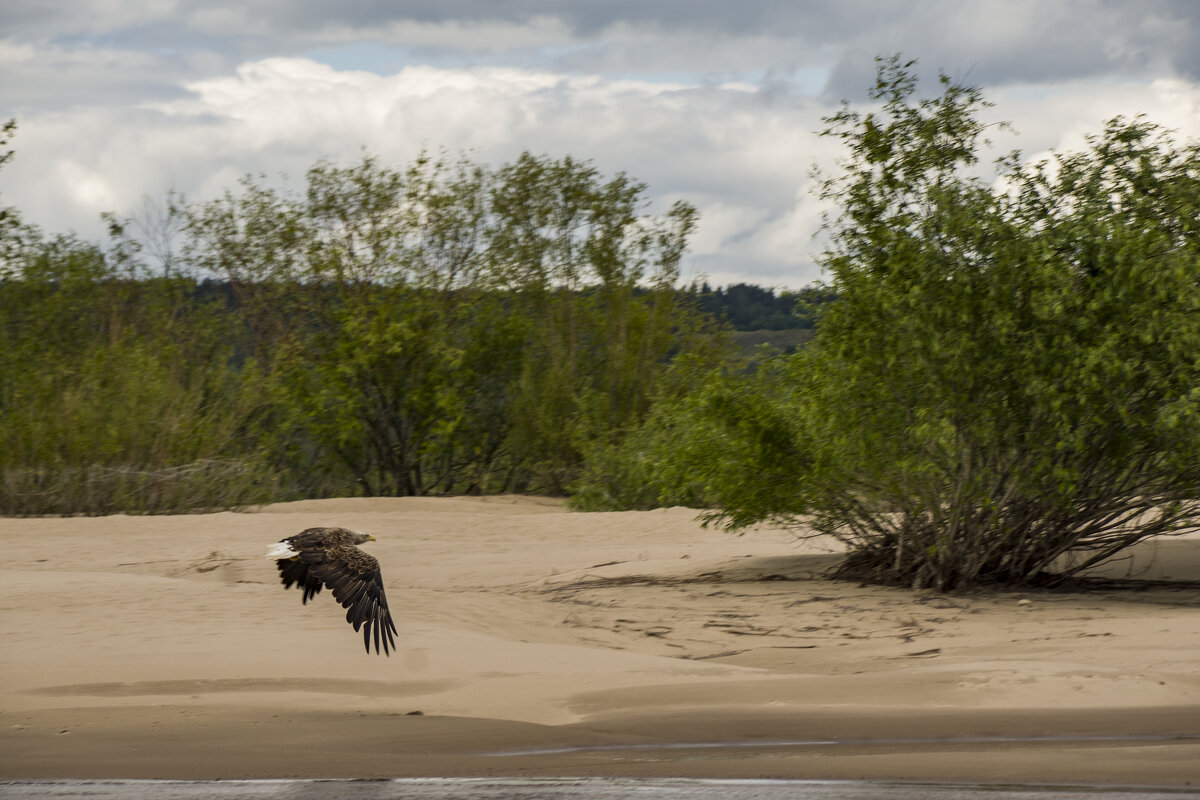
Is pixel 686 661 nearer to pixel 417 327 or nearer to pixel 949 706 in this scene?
pixel 949 706

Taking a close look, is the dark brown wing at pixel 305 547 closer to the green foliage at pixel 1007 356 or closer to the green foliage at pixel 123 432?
the green foliage at pixel 1007 356

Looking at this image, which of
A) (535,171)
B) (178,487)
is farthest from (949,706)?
(535,171)

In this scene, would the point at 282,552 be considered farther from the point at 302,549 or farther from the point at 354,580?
the point at 354,580

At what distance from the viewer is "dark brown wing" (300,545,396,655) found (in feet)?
26.7

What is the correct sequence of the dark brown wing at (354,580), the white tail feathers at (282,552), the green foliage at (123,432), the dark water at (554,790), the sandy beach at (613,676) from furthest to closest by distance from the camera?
the green foliage at (123,432)
the white tail feathers at (282,552)
the dark brown wing at (354,580)
the sandy beach at (613,676)
the dark water at (554,790)

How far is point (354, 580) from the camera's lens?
832 centimetres

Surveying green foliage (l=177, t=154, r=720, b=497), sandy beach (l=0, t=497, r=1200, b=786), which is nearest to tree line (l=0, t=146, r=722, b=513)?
green foliage (l=177, t=154, r=720, b=497)

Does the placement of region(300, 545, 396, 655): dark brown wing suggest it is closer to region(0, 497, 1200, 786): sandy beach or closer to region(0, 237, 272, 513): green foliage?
region(0, 497, 1200, 786): sandy beach

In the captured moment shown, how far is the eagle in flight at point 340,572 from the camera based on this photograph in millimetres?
8156

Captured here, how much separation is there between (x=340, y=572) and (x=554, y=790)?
8.26 ft

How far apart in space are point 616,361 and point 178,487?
363 inches

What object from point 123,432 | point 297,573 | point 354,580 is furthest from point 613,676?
point 123,432

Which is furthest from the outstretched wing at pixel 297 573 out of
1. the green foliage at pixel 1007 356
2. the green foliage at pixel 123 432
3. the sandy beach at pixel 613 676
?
the green foliage at pixel 123 432

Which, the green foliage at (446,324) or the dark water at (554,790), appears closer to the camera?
the dark water at (554,790)
